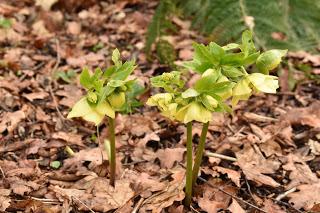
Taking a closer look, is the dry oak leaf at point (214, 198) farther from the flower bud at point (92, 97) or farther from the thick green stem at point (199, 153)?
the flower bud at point (92, 97)

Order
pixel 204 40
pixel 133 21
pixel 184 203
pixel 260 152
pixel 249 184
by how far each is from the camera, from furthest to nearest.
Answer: pixel 133 21
pixel 204 40
pixel 260 152
pixel 249 184
pixel 184 203

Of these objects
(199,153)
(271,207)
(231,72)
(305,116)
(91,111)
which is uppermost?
(231,72)

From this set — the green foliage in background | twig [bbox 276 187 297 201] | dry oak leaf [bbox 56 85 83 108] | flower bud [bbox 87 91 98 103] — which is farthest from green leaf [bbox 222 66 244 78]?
dry oak leaf [bbox 56 85 83 108]

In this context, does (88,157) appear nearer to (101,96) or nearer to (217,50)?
(101,96)

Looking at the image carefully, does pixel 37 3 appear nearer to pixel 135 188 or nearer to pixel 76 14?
pixel 76 14

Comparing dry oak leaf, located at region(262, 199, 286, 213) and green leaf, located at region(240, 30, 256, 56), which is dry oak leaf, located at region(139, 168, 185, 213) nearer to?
dry oak leaf, located at region(262, 199, 286, 213)

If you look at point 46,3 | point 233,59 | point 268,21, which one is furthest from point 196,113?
point 46,3

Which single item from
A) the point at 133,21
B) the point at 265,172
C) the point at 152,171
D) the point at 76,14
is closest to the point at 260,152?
the point at 265,172

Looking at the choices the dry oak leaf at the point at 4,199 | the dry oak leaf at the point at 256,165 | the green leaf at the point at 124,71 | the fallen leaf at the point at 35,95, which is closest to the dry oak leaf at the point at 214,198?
the dry oak leaf at the point at 256,165
